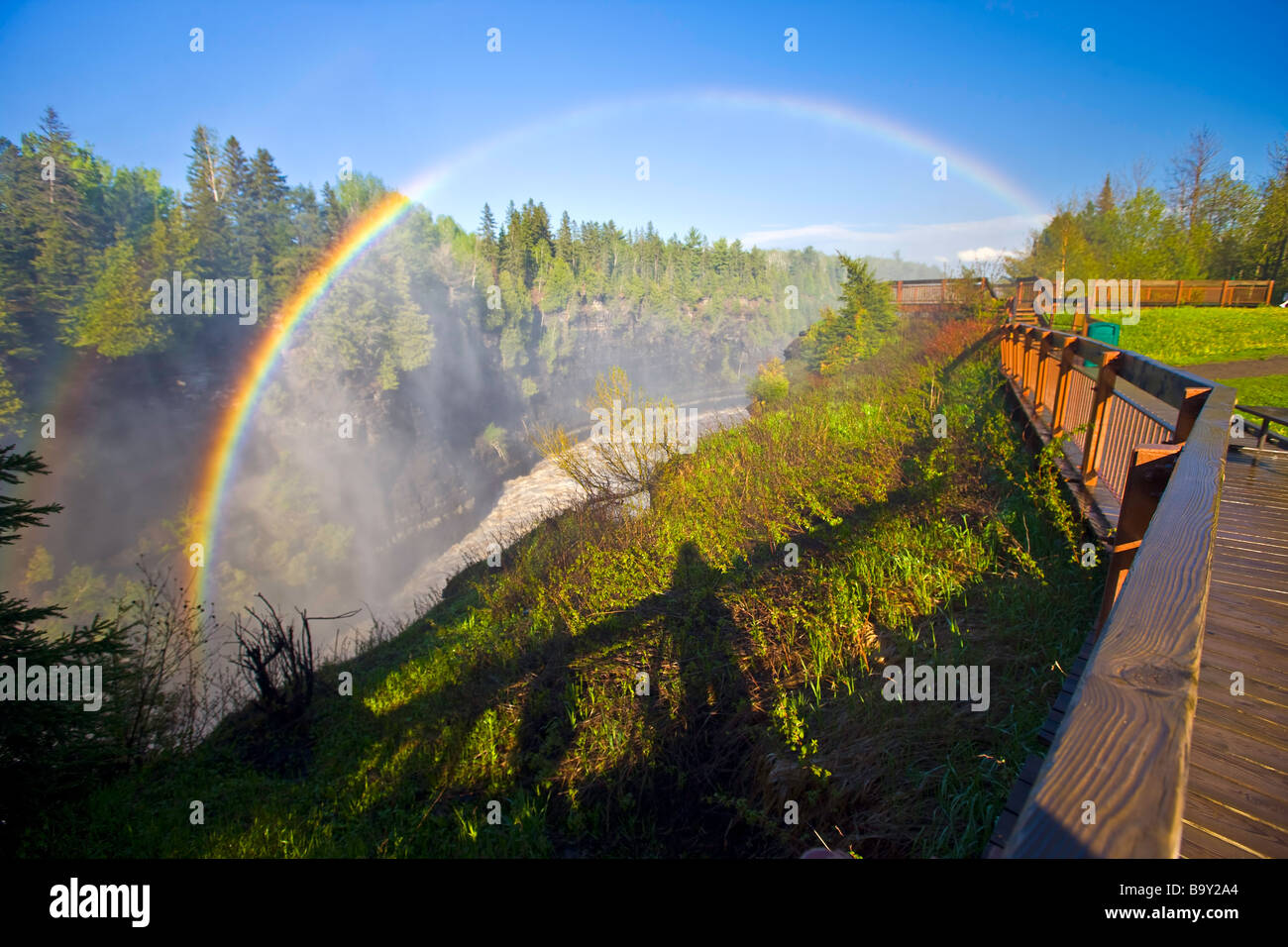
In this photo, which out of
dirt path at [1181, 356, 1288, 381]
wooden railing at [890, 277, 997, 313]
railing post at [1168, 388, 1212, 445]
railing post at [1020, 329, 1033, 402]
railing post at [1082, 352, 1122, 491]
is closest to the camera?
railing post at [1168, 388, 1212, 445]

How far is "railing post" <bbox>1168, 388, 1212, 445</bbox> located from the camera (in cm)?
304

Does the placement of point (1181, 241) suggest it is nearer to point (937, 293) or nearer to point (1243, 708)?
point (937, 293)

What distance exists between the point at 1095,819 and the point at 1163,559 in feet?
3.45

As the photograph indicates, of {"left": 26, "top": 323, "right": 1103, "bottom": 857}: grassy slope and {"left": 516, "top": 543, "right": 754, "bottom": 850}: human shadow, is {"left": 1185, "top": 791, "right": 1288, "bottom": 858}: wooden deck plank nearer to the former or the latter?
{"left": 26, "top": 323, "right": 1103, "bottom": 857}: grassy slope

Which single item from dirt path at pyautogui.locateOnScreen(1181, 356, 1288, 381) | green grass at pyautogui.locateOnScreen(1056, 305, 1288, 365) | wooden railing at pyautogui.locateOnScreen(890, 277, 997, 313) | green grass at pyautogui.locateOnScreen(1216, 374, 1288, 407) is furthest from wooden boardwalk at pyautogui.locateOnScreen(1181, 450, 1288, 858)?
wooden railing at pyautogui.locateOnScreen(890, 277, 997, 313)

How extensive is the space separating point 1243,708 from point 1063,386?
5.03 metres

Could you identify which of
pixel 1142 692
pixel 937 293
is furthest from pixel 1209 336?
pixel 1142 692

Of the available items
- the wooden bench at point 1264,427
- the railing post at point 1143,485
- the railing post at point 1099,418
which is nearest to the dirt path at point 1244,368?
the wooden bench at point 1264,427

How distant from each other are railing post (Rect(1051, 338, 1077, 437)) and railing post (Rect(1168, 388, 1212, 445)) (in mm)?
2813

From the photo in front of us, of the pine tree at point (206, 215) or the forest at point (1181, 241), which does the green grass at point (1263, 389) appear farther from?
the pine tree at point (206, 215)

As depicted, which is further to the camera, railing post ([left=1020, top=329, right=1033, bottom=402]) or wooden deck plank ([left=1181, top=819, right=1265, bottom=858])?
railing post ([left=1020, top=329, right=1033, bottom=402])

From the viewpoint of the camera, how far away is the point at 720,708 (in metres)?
4.59
